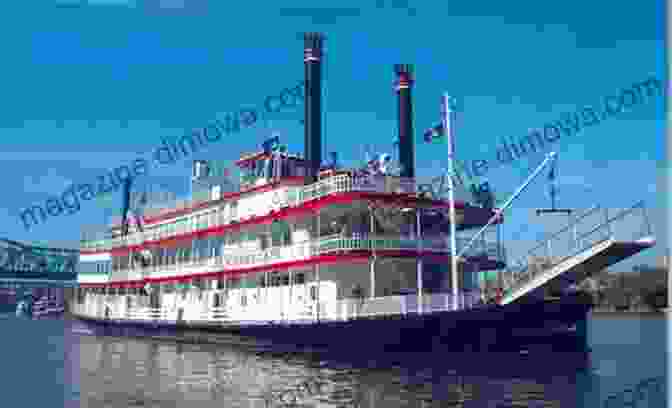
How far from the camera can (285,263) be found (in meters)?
22.2

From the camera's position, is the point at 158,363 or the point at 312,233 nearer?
the point at 158,363

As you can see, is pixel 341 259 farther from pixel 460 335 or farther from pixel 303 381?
pixel 303 381

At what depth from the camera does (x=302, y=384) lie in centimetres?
1616

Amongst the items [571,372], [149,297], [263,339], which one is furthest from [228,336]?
[571,372]

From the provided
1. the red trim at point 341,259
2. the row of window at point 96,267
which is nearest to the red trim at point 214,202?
the red trim at point 341,259

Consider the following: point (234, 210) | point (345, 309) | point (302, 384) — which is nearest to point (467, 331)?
point (345, 309)

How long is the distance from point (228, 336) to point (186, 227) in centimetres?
623

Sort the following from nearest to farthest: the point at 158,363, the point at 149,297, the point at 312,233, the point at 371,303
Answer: the point at 371,303
the point at 158,363
the point at 312,233
the point at 149,297

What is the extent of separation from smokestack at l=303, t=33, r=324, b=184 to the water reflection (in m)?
8.34

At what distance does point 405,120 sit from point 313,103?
4.17 m

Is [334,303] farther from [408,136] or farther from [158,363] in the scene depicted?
[408,136]

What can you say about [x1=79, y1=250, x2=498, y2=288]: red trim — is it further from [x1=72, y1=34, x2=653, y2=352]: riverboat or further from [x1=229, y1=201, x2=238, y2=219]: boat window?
[x1=229, y1=201, x2=238, y2=219]: boat window

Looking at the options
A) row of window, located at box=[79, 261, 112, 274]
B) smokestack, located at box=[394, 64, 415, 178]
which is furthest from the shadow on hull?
row of window, located at box=[79, 261, 112, 274]

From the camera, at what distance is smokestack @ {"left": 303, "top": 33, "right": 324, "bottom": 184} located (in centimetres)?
2689
